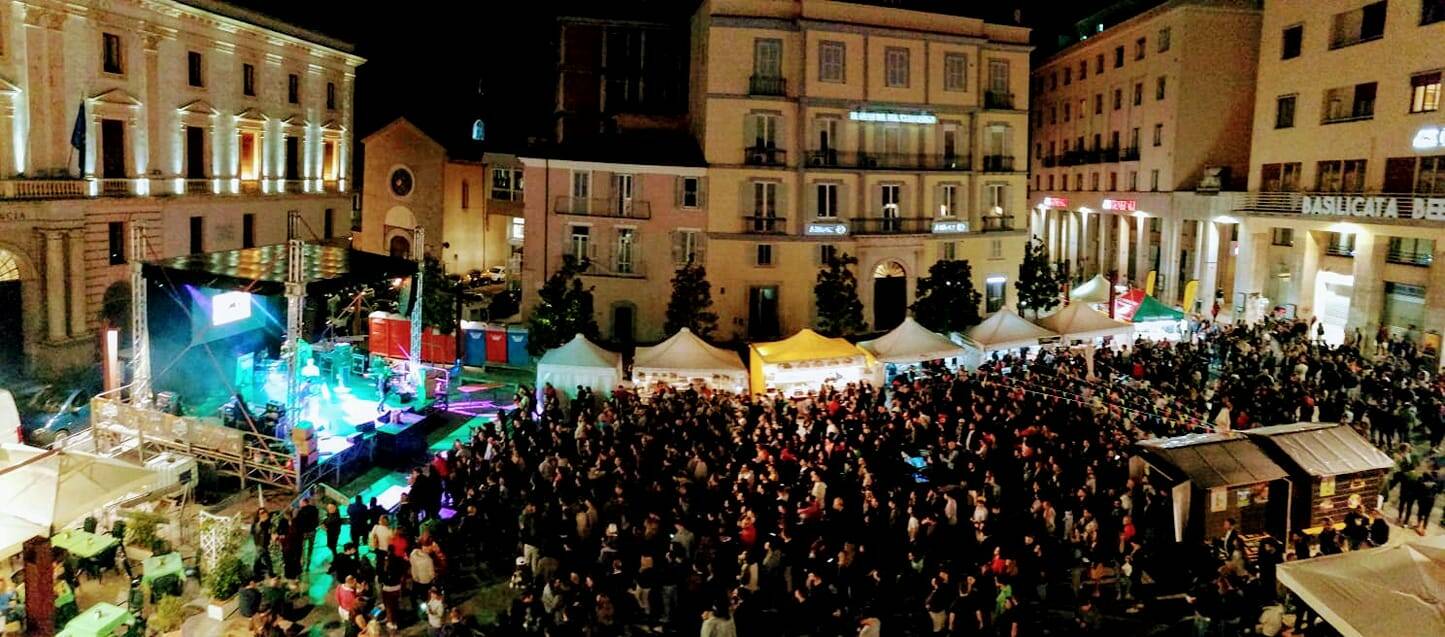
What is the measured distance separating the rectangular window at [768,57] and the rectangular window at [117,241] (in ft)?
72.3

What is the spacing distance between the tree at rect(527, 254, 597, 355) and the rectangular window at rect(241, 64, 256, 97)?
15378 mm

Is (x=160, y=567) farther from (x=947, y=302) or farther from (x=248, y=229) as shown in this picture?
(x=947, y=302)

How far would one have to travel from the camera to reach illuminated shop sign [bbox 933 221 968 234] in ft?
123

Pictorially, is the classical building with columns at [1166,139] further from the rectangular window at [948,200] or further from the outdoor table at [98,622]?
the outdoor table at [98,622]

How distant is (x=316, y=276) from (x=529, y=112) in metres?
36.0

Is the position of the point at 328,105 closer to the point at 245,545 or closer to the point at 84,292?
the point at 84,292

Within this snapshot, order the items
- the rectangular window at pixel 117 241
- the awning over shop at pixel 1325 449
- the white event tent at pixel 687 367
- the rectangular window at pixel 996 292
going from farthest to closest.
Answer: the rectangular window at pixel 996 292 < the rectangular window at pixel 117 241 < the white event tent at pixel 687 367 < the awning over shop at pixel 1325 449

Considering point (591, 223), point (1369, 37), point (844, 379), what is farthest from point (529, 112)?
point (1369, 37)

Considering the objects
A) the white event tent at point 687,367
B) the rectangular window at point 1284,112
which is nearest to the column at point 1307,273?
the rectangular window at point 1284,112

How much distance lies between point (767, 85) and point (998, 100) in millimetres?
10676

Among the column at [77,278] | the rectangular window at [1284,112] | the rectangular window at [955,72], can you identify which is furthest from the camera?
the rectangular window at [955,72]

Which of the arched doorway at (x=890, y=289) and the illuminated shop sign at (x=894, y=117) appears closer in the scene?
the illuminated shop sign at (x=894, y=117)

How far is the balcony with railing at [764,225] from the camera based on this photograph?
1380 inches

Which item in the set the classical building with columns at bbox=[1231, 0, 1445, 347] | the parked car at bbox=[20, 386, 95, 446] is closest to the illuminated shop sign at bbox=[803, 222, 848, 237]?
the classical building with columns at bbox=[1231, 0, 1445, 347]
